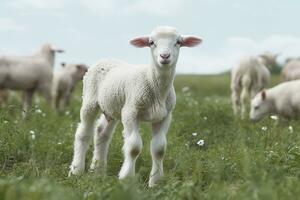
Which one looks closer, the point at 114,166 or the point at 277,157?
the point at 277,157

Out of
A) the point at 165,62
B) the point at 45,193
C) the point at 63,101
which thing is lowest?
the point at 63,101

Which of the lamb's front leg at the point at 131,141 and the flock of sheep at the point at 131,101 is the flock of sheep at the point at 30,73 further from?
the lamb's front leg at the point at 131,141

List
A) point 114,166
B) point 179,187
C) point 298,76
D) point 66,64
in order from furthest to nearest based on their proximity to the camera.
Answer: point 298,76 < point 66,64 < point 114,166 < point 179,187

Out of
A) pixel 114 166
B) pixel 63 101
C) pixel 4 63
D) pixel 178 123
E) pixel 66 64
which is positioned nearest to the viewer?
pixel 114 166

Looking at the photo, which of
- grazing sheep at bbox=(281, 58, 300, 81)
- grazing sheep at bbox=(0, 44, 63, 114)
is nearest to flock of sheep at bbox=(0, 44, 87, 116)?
grazing sheep at bbox=(0, 44, 63, 114)

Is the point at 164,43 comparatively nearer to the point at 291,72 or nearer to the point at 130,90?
the point at 130,90

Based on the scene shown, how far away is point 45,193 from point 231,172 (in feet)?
10.9

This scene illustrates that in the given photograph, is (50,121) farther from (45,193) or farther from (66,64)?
(66,64)

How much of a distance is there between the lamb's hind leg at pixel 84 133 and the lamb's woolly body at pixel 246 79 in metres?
9.36

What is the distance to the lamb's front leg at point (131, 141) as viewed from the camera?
21.9 ft

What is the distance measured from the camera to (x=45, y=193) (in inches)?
148

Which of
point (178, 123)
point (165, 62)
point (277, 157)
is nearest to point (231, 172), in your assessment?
point (277, 157)

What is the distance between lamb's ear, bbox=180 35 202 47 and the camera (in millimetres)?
6990

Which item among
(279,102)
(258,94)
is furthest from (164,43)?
(258,94)
